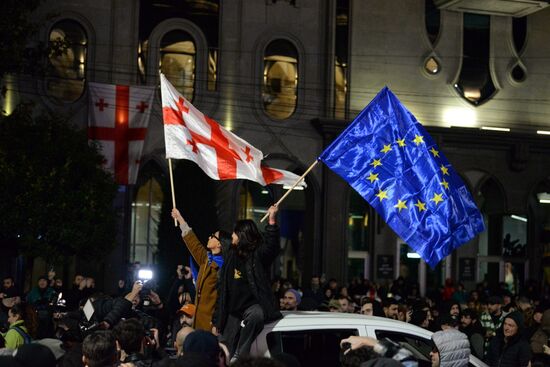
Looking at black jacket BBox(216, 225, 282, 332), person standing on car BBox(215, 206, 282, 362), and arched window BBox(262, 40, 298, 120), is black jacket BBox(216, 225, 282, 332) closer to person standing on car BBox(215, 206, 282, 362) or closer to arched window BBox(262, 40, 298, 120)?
person standing on car BBox(215, 206, 282, 362)

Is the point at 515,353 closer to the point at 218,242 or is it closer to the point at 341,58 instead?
the point at 218,242

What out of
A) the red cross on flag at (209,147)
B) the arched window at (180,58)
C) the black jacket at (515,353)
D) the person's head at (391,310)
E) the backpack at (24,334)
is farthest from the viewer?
the arched window at (180,58)

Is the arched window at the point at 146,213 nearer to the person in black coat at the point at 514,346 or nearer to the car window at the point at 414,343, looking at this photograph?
the person in black coat at the point at 514,346

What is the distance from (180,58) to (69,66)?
129 inches

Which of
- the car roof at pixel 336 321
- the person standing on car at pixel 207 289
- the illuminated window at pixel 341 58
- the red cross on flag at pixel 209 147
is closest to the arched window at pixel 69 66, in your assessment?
the illuminated window at pixel 341 58

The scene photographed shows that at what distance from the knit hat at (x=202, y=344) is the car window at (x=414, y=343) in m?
2.59

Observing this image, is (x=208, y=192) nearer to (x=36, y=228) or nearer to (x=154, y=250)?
(x=154, y=250)

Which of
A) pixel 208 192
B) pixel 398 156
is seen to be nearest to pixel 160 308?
pixel 398 156

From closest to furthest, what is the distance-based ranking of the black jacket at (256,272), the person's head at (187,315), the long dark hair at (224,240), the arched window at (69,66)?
the black jacket at (256,272)
the long dark hair at (224,240)
the person's head at (187,315)
the arched window at (69,66)

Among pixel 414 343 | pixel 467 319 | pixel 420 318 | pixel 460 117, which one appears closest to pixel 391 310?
pixel 420 318

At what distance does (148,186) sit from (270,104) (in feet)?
14.5

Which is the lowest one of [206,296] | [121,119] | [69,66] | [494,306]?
[494,306]

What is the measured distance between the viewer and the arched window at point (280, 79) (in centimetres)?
3531

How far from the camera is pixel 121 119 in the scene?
3225 cm
